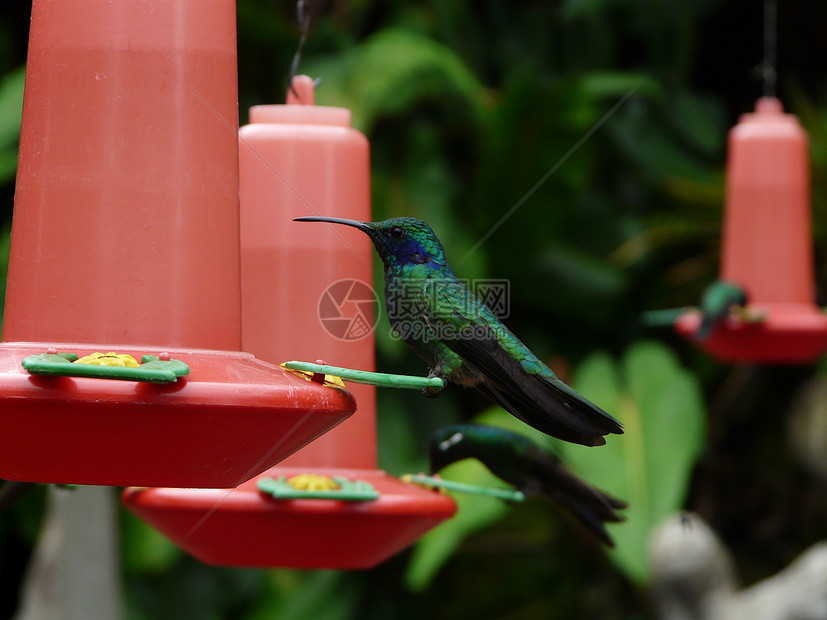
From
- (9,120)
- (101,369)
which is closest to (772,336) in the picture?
(9,120)

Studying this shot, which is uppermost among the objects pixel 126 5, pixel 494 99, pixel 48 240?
pixel 494 99

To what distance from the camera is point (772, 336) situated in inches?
177

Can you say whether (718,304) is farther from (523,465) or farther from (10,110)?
(10,110)

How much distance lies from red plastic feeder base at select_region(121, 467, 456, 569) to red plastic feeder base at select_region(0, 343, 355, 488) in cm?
63

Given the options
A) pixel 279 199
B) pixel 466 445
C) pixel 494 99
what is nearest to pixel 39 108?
pixel 279 199

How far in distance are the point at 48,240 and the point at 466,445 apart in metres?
1.21

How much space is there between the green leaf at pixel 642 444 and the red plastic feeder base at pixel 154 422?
386 cm

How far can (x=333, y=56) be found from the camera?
671 cm

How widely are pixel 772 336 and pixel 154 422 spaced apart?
3.44 metres

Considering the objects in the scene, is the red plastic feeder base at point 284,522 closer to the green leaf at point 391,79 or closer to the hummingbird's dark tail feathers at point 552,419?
the hummingbird's dark tail feathers at point 552,419

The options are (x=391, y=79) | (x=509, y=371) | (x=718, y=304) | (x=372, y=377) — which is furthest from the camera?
(x=391, y=79)

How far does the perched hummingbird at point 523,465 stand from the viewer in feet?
8.74

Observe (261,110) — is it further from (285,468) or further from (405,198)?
(405,198)

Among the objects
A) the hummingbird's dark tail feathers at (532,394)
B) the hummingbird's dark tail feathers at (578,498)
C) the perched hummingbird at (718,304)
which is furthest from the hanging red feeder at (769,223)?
the hummingbird's dark tail feathers at (532,394)
